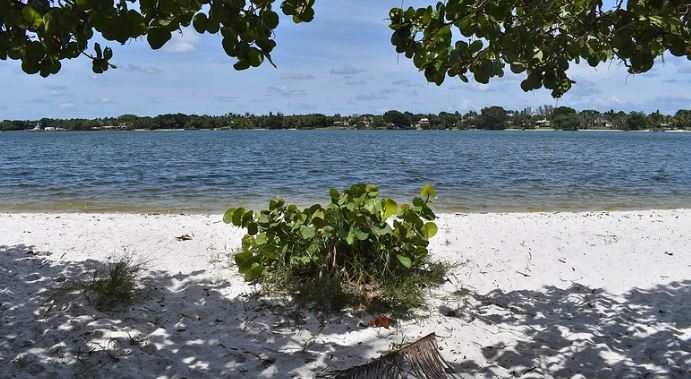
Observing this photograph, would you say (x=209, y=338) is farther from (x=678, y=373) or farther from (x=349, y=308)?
(x=678, y=373)

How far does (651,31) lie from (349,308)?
353cm

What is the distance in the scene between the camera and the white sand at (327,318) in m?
4.19

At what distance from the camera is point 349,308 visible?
5.25 metres

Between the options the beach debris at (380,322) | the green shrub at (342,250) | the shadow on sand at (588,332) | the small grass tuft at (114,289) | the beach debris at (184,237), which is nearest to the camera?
the shadow on sand at (588,332)

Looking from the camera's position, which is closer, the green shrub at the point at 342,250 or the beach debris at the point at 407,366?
the beach debris at the point at 407,366

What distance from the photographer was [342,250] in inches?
229

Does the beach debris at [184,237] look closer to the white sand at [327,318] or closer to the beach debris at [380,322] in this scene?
the white sand at [327,318]

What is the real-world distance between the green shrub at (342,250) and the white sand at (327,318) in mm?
318

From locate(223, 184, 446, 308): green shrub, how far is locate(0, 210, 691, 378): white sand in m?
0.32

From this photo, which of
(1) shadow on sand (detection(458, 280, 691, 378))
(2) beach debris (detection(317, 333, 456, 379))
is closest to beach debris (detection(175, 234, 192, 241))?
(1) shadow on sand (detection(458, 280, 691, 378))

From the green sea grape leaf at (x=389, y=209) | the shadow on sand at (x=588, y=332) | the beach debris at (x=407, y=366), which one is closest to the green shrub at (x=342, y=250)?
the green sea grape leaf at (x=389, y=209)

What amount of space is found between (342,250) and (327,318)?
0.98 metres

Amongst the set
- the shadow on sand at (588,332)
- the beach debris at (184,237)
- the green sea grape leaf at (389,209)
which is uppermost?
the green sea grape leaf at (389,209)

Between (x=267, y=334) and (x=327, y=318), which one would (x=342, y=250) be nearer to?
(x=327, y=318)
